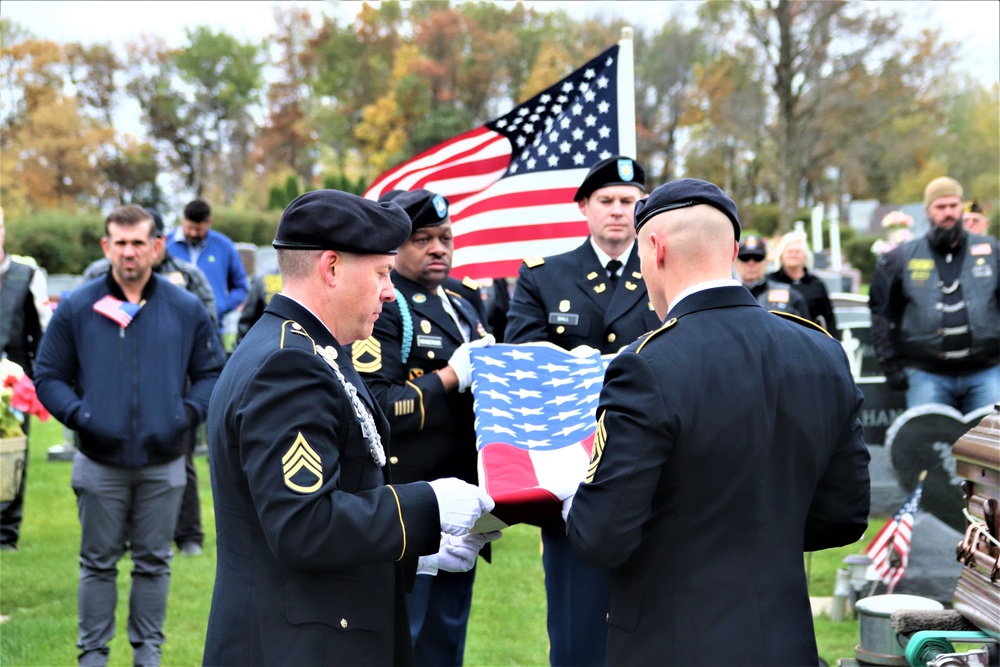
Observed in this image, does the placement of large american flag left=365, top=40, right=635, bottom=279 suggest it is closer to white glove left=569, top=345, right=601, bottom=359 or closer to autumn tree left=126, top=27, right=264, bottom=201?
white glove left=569, top=345, right=601, bottom=359

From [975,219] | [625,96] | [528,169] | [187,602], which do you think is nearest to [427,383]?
[528,169]

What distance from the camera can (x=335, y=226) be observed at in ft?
8.37

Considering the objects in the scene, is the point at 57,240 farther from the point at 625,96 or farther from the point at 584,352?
the point at 584,352

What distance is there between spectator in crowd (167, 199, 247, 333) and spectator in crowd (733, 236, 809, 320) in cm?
450

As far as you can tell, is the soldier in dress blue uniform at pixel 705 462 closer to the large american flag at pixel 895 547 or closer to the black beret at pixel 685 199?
the black beret at pixel 685 199

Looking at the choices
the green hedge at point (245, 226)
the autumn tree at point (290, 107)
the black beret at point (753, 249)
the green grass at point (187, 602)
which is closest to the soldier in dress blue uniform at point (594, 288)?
the green grass at point (187, 602)

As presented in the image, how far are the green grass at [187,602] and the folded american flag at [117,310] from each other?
6.20 feet

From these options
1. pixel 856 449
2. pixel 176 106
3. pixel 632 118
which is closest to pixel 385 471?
pixel 856 449

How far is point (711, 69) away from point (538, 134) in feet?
130

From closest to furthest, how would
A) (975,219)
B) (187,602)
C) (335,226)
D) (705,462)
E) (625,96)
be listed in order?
(705,462), (335,226), (625,96), (187,602), (975,219)

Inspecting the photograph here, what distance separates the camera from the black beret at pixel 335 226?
2.55m

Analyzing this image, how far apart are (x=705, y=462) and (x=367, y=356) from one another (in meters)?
2.00

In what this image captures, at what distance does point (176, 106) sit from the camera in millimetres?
59688

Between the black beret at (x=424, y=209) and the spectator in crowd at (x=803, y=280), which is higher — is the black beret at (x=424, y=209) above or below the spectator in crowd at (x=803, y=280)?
above
